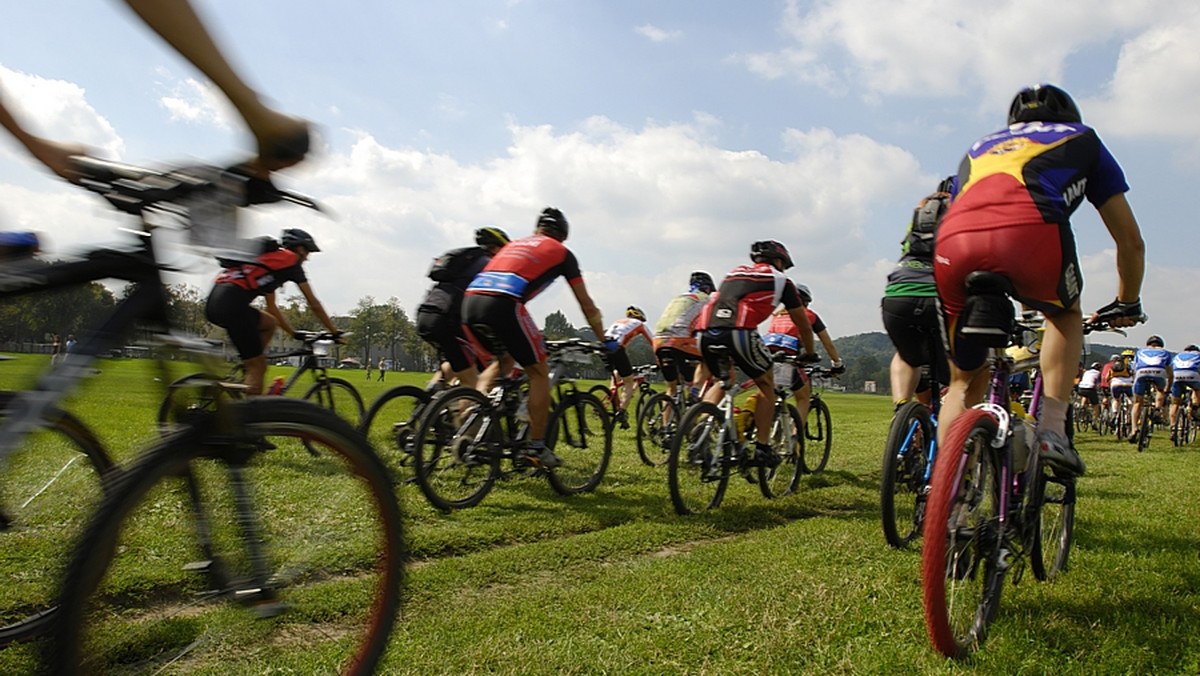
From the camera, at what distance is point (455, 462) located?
5.57m

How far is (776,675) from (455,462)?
3466mm

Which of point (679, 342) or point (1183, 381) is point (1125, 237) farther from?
point (1183, 381)

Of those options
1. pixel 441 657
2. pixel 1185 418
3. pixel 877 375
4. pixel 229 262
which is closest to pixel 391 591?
pixel 441 657

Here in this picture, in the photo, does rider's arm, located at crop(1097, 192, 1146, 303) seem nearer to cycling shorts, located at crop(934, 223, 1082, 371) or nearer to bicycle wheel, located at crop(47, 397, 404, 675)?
cycling shorts, located at crop(934, 223, 1082, 371)

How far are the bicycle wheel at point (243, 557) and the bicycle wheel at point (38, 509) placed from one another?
0.26 m

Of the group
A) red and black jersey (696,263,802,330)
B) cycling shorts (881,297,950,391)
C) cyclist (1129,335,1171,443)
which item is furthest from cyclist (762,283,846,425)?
cyclist (1129,335,1171,443)

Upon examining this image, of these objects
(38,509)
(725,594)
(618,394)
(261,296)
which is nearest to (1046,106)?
(725,594)

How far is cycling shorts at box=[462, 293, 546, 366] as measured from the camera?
221 inches

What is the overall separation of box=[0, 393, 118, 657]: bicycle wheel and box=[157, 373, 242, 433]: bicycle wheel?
0.96 ft

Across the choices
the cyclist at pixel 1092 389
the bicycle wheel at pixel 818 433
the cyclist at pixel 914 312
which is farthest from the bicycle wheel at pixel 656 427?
the cyclist at pixel 1092 389

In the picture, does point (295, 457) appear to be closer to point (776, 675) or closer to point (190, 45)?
point (190, 45)

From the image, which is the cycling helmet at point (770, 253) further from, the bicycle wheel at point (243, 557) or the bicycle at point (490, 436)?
the bicycle wheel at point (243, 557)

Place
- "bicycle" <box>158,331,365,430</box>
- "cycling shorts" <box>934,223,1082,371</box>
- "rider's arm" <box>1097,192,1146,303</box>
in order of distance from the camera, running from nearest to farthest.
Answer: "cycling shorts" <box>934,223,1082,371</box> → "rider's arm" <box>1097,192,1146,303</box> → "bicycle" <box>158,331,365,430</box>

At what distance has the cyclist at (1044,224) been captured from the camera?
112 inches
